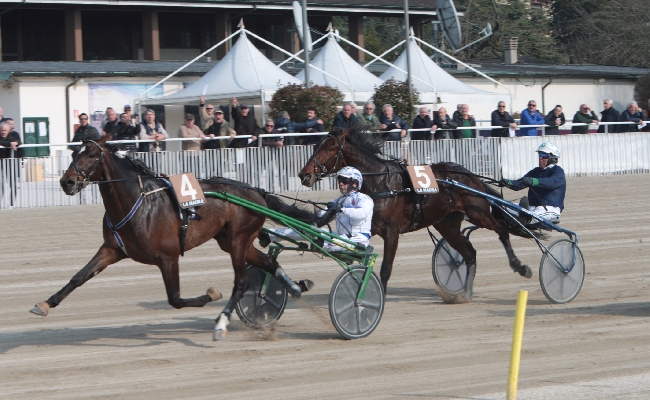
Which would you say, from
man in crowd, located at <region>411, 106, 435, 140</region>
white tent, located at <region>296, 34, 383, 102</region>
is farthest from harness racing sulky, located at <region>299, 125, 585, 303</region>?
white tent, located at <region>296, 34, 383, 102</region>

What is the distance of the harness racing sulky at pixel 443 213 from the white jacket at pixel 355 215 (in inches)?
22.3

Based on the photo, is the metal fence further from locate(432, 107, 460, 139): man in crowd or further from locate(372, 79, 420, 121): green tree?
locate(372, 79, 420, 121): green tree

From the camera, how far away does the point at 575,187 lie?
61.7ft

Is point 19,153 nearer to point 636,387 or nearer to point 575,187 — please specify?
point 575,187

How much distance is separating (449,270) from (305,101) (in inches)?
379

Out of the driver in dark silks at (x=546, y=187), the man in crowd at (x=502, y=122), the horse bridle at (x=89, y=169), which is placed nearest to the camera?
the horse bridle at (x=89, y=169)

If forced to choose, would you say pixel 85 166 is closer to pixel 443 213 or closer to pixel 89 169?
pixel 89 169

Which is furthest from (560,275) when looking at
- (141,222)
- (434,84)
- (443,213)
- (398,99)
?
(434,84)

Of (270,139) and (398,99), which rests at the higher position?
(398,99)

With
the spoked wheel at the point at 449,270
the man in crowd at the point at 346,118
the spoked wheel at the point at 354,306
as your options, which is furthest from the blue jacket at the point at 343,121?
the spoked wheel at the point at 354,306

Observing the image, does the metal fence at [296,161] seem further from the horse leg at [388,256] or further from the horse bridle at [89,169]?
the horse bridle at [89,169]

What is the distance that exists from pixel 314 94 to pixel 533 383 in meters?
13.1

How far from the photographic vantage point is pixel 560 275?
30.5 ft

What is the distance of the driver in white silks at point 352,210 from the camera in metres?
8.09
